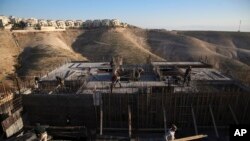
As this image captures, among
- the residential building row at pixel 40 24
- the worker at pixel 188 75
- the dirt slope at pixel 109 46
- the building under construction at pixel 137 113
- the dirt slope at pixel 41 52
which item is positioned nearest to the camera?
the building under construction at pixel 137 113

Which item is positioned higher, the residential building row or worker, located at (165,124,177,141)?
the residential building row

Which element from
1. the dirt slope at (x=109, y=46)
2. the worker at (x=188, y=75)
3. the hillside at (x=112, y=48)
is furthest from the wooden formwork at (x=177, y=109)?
the dirt slope at (x=109, y=46)

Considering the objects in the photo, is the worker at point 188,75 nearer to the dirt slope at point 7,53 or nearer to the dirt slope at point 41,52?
the dirt slope at point 41,52

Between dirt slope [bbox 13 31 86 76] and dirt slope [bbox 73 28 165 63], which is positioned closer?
dirt slope [bbox 13 31 86 76]

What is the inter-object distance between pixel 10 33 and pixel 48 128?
4769cm

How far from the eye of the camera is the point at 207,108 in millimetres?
11742

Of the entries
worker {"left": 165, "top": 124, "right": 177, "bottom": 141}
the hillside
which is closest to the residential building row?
the hillside

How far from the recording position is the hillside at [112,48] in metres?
37.0

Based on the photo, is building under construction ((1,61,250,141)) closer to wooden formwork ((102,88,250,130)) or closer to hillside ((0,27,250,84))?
wooden formwork ((102,88,250,130))

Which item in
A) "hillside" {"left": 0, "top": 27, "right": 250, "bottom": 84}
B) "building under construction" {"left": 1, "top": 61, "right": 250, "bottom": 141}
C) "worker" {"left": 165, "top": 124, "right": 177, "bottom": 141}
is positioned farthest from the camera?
"hillside" {"left": 0, "top": 27, "right": 250, "bottom": 84}

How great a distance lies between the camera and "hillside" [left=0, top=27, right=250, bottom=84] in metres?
37.0

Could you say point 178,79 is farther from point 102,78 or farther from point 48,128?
point 48,128

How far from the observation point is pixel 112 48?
47.3m

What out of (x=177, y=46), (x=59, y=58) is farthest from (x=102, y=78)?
(x=177, y=46)
